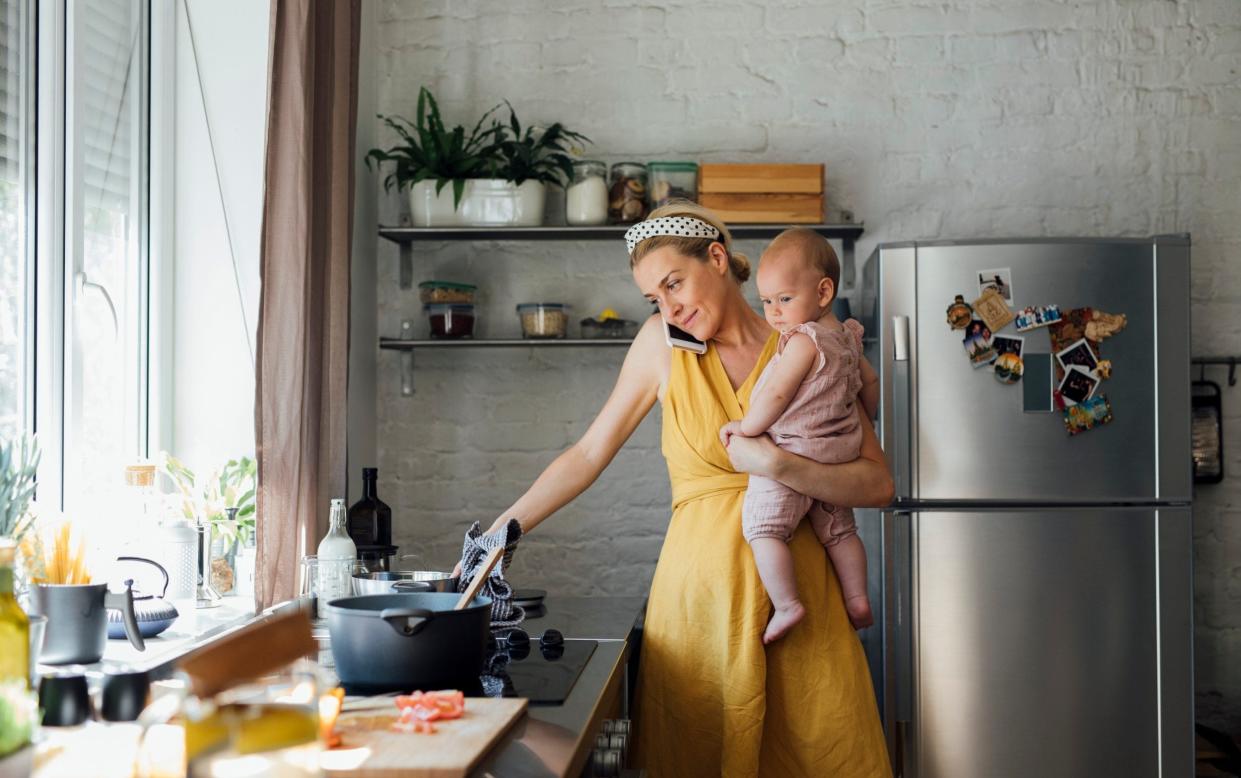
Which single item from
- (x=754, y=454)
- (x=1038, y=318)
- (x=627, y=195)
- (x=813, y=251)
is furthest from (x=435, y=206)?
(x=1038, y=318)

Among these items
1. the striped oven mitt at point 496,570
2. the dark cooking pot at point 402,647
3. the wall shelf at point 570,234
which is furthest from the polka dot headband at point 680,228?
the dark cooking pot at point 402,647

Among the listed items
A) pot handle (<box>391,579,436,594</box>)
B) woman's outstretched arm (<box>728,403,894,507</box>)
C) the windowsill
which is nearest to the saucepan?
pot handle (<box>391,579,436,594</box>)

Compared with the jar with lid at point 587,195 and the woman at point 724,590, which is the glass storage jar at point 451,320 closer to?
the jar with lid at point 587,195

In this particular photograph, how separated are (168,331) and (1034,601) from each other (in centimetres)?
203

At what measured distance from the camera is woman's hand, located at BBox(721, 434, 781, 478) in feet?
6.45

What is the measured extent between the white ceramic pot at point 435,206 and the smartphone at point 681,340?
108 centimetres

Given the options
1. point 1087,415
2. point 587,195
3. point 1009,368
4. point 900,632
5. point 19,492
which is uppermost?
point 587,195

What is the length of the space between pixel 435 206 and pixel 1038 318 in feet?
5.08

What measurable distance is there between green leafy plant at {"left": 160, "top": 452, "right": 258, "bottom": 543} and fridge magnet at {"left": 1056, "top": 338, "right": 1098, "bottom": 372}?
1.78m

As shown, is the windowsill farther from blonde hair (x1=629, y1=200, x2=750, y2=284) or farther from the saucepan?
blonde hair (x1=629, y1=200, x2=750, y2=284)

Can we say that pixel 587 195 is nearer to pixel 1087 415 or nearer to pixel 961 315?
pixel 961 315

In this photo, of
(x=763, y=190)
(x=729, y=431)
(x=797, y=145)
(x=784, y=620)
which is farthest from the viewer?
(x=797, y=145)

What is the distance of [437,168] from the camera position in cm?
305

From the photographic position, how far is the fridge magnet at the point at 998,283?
267 cm
